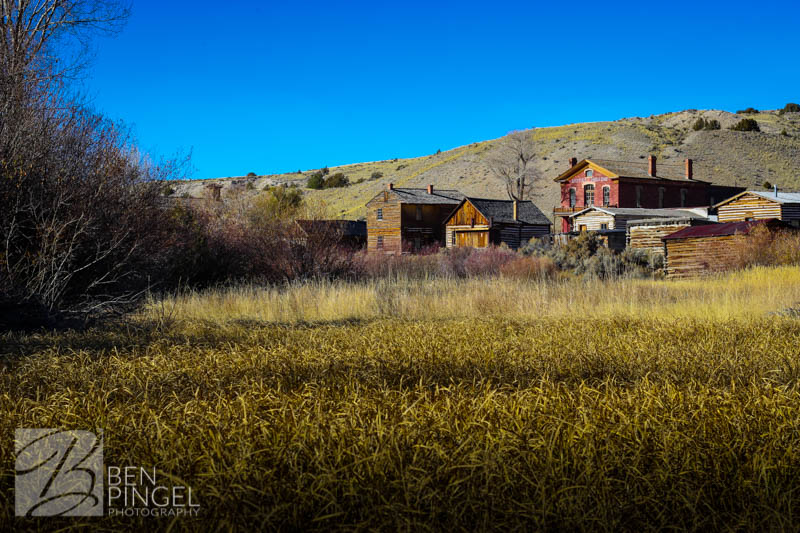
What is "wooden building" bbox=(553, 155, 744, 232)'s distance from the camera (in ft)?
170

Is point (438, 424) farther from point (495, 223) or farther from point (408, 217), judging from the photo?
point (408, 217)

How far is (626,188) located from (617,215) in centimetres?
876

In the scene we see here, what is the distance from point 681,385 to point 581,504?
2.80 metres

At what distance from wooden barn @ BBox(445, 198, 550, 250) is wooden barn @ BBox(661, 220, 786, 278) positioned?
22.4 m

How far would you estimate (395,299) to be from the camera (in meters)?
12.5

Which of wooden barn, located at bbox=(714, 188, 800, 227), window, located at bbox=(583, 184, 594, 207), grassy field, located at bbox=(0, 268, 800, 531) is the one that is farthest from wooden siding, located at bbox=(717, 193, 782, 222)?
grassy field, located at bbox=(0, 268, 800, 531)

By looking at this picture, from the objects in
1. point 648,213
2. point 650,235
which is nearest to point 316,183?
point 648,213

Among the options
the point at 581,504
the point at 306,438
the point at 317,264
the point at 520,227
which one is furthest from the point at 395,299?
the point at 520,227

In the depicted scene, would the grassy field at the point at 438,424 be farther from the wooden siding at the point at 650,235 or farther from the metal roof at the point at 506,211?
the metal roof at the point at 506,211

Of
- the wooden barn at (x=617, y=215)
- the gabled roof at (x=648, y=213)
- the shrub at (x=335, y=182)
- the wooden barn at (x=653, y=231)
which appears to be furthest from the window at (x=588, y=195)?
the shrub at (x=335, y=182)

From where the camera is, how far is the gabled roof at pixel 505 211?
4747cm

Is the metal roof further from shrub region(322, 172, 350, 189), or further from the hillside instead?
shrub region(322, 172, 350, 189)

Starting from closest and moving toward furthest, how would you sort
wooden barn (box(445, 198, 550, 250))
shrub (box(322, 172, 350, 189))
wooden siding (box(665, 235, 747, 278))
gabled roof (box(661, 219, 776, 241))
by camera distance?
wooden siding (box(665, 235, 747, 278)) < gabled roof (box(661, 219, 776, 241)) < wooden barn (box(445, 198, 550, 250)) < shrub (box(322, 172, 350, 189))

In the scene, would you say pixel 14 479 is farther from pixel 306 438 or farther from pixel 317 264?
pixel 317 264
